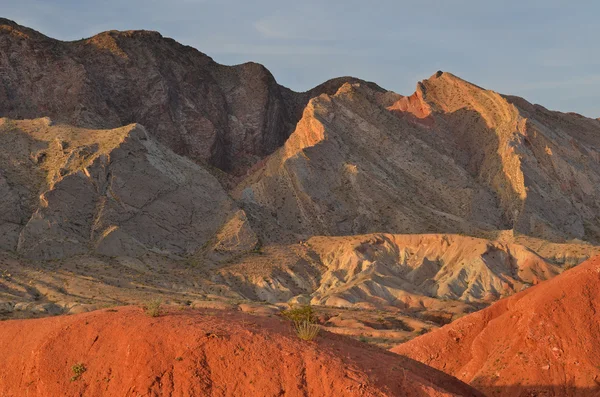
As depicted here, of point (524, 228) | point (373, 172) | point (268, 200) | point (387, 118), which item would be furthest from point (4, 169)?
point (524, 228)

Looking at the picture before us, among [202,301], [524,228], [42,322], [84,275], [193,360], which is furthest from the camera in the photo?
[524,228]

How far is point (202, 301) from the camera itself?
5544 centimetres

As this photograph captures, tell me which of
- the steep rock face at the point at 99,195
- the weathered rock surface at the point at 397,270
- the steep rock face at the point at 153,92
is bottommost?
the weathered rock surface at the point at 397,270

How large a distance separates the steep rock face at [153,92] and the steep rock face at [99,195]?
67.9 feet

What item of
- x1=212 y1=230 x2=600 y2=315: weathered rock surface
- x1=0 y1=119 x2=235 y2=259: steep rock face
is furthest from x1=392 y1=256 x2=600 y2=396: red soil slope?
x1=0 y1=119 x2=235 y2=259: steep rock face

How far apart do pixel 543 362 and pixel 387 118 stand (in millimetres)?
74804

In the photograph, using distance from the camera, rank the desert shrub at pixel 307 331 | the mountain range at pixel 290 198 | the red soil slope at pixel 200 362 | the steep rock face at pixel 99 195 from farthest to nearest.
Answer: the steep rock face at pixel 99 195 → the mountain range at pixel 290 198 → the desert shrub at pixel 307 331 → the red soil slope at pixel 200 362

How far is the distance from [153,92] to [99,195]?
43.9 meters

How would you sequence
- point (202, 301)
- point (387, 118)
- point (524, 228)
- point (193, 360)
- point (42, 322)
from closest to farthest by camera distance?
point (193, 360)
point (42, 322)
point (202, 301)
point (524, 228)
point (387, 118)

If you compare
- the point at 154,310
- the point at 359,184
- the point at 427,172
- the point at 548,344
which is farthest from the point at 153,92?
the point at 154,310

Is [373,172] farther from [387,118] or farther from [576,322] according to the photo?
[576,322]

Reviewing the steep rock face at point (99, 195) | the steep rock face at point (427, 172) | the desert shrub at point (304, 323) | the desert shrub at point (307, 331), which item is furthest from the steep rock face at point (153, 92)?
the desert shrub at point (307, 331)

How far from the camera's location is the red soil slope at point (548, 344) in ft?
61.8

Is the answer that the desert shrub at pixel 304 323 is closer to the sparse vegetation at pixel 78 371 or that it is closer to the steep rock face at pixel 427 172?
the sparse vegetation at pixel 78 371
